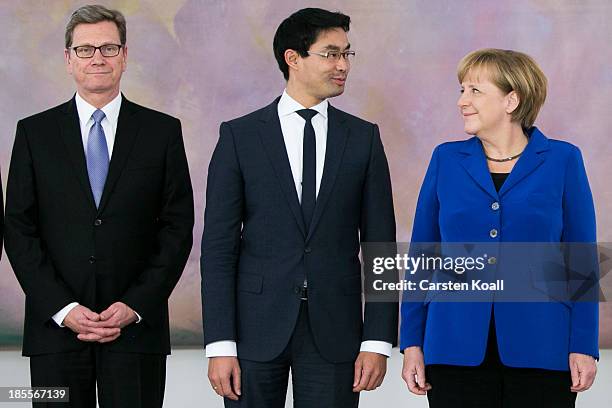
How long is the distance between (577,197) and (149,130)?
1306mm

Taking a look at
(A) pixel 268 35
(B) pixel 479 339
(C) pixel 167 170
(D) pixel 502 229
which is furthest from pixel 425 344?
(A) pixel 268 35

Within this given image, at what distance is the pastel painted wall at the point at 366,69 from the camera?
488cm

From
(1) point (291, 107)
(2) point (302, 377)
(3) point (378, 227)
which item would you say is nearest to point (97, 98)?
(1) point (291, 107)

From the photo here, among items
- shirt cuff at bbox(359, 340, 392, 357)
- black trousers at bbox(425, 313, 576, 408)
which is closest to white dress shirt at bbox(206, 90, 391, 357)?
shirt cuff at bbox(359, 340, 392, 357)

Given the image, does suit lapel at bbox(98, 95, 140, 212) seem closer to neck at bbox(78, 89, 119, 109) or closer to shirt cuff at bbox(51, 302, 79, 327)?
neck at bbox(78, 89, 119, 109)

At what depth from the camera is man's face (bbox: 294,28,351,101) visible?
10.5 feet

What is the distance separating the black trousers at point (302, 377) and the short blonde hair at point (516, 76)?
2.63 ft

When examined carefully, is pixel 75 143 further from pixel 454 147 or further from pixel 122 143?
pixel 454 147

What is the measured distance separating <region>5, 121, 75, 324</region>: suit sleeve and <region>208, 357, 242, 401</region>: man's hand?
0.49 metres

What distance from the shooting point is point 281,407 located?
10.3 feet

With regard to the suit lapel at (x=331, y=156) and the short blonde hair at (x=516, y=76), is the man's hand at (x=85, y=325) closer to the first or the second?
Result: the suit lapel at (x=331, y=156)

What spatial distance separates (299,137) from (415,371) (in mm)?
753

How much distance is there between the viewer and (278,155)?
3.16 metres

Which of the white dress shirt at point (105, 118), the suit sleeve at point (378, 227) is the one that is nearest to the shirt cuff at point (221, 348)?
the suit sleeve at point (378, 227)
